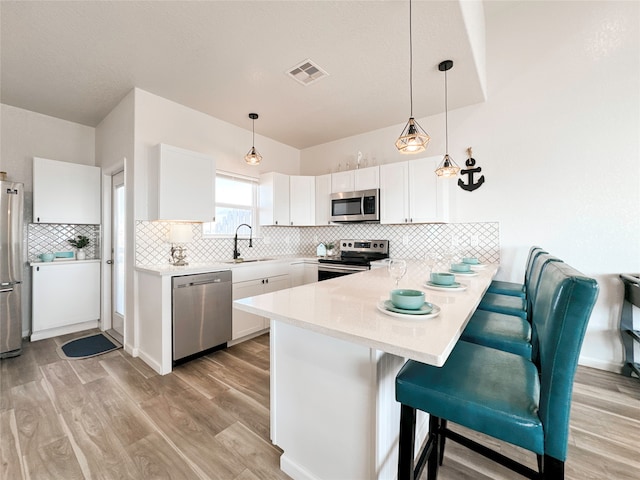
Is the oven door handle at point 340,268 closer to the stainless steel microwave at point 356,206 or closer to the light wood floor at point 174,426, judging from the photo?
the stainless steel microwave at point 356,206

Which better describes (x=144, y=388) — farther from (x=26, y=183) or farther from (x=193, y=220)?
(x=26, y=183)

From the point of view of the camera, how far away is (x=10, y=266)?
9.07 ft

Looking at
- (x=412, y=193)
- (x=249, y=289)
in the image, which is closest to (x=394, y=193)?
(x=412, y=193)

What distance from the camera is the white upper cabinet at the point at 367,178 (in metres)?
3.67

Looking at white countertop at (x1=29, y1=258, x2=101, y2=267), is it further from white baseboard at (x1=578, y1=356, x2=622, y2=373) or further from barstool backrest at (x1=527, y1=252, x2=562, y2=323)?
white baseboard at (x1=578, y1=356, x2=622, y2=373)

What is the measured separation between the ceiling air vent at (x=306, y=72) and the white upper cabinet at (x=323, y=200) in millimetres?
1595

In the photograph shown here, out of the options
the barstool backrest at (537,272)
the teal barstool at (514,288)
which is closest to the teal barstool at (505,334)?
the barstool backrest at (537,272)

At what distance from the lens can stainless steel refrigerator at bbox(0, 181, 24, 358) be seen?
2.72 metres

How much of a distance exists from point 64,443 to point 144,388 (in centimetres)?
60

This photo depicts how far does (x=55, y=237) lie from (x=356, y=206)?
4.06 m

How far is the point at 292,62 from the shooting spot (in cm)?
239

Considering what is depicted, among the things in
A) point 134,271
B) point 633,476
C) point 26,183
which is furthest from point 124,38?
point 633,476

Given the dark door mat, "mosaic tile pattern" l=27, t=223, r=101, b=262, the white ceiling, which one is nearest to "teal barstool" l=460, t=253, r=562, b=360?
the white ceiling

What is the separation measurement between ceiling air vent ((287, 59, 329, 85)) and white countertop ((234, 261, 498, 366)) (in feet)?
6.56
